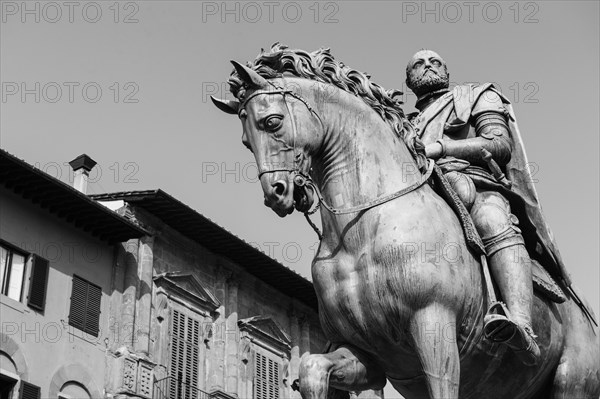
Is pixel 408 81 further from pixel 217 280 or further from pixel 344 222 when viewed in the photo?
pixel 217 280

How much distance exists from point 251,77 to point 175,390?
80.6 ft

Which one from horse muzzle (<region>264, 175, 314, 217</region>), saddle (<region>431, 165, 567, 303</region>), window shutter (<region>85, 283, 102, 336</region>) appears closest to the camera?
horse muzzle (<region>264, 175, 314, 217</region>)

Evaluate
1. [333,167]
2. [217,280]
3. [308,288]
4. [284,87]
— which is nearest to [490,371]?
[333,167]

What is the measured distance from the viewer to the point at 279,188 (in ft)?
17.3

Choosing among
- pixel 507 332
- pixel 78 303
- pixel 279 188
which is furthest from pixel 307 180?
pixel 78 303

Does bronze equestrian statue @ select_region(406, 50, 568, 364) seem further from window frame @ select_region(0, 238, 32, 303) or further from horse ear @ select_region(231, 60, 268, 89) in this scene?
window frame @ select_region(0, 238, 32, 303)

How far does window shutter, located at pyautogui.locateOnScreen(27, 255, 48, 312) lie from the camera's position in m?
25.4

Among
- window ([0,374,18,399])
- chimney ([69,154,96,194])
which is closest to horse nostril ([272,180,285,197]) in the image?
window ([0,374,18,399])

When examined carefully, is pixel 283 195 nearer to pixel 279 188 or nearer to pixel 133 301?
pixel 279 188

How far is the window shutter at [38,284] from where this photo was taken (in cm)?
2544

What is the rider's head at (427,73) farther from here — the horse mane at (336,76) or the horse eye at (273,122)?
the horse eye at (273,122)

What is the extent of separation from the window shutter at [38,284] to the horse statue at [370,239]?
67.8ft

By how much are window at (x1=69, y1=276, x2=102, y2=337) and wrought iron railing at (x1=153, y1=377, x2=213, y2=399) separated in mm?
2294

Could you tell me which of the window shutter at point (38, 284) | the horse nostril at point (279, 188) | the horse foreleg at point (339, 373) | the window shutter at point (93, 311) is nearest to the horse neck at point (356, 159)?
the horse nostril at point (279, 188)
